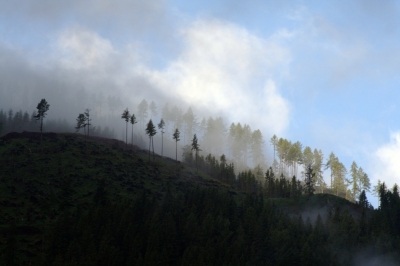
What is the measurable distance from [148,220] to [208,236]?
1470 centimetres

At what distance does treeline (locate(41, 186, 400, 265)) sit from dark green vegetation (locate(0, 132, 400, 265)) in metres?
0.24

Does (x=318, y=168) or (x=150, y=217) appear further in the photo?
(x=318, y=168)

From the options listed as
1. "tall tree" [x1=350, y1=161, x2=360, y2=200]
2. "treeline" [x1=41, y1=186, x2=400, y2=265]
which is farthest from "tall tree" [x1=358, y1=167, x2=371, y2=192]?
"treeline" [x1=41, y1=186, x2=400, y2=265]

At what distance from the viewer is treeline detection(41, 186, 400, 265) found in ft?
237

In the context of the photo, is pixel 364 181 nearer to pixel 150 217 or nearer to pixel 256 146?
pixel 256 146

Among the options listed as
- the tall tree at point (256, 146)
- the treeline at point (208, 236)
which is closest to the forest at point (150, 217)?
the treeline at point (208, 236)

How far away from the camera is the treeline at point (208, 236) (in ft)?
237

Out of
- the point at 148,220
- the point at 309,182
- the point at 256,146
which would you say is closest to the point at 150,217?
the point at 148,220

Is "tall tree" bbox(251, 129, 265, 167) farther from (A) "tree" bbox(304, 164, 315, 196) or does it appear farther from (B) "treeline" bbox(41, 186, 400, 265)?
(B) "treeline" bbox(41, 186, 400, 265)

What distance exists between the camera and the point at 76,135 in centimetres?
15338

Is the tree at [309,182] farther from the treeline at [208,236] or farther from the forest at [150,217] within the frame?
the treeline at [208,236]

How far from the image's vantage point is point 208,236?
84438 mm

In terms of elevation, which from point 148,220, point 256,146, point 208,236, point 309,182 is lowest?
point 208,236

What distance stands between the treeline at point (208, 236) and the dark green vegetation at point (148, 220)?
0.24m
